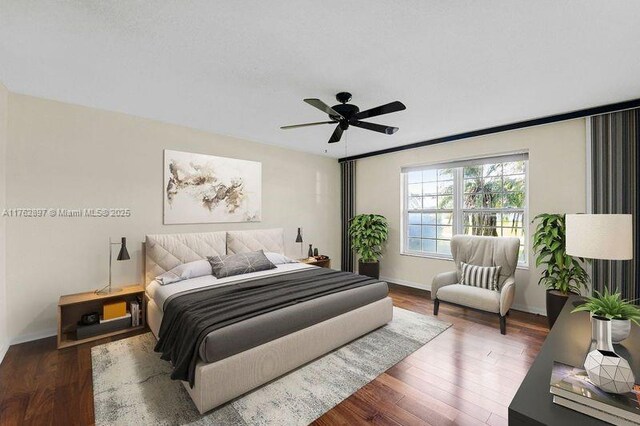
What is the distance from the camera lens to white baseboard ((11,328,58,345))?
279 centimetres

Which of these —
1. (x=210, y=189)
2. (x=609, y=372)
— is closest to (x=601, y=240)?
→ (x=609, y=372)

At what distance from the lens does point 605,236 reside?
1.71m

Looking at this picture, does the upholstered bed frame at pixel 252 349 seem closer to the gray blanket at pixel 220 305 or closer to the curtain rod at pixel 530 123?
the gray blanket at pixel 220 305

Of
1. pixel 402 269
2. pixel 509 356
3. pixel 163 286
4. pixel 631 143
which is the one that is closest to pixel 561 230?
pixel 631 143

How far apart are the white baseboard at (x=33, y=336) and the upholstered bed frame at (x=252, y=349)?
93 centimetres

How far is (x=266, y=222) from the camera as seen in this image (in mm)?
4812

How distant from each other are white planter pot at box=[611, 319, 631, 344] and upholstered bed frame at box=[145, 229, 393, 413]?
6.19 ft

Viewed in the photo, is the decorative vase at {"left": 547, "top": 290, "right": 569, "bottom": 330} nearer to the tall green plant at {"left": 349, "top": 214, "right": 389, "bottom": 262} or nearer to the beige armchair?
the beige armchair

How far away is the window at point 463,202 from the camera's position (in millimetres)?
4012

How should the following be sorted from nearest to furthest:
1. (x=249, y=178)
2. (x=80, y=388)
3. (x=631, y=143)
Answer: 1. (x=80, y=388)
2. (x=631, y=143)
3. (x=249, y=178)

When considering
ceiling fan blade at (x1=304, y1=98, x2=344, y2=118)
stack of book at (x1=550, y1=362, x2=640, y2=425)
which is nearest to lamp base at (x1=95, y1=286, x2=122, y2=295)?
ceiling fan blade at (x1=304, y1=98, x2=344, y2=118)

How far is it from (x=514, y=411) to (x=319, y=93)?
2694 mm

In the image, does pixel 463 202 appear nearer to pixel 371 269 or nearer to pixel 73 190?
pixel 371 269

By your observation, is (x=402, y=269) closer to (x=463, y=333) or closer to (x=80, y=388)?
(x=463, y=333)
